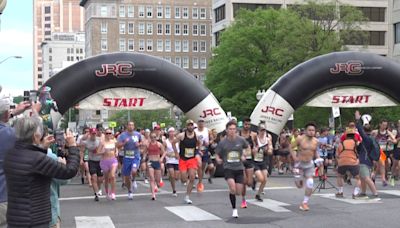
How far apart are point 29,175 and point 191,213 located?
7.68 metres

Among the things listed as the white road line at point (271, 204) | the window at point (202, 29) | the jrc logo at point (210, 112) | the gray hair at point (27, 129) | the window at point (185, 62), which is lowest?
the white road line at point (271, 204)

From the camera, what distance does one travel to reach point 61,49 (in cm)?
18700

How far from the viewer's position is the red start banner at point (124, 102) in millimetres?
20281

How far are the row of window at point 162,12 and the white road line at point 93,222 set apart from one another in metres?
118

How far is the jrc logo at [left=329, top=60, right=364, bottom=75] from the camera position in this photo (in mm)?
20328

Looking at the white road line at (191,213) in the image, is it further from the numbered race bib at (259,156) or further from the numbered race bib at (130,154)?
the numbered race bib at (130,154)

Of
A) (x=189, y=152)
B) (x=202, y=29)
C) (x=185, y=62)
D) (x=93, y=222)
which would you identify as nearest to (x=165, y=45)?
(x=185, y=62)

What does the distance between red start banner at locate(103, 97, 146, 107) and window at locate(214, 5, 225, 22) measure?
185ft

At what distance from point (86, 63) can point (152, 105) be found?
8.65ft

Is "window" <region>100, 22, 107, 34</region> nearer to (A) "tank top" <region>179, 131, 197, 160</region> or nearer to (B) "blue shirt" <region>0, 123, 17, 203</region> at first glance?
(A) "tank top" <region>179, 131, 197, 160</region>

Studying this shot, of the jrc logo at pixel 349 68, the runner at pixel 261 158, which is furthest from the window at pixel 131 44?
the runner at pixel 261 158

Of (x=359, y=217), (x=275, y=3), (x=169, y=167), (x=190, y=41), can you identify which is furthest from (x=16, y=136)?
(x=190, y=41)

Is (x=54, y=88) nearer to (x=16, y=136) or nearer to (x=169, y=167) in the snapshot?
(x=169, y=167)

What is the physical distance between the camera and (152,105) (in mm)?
20609
